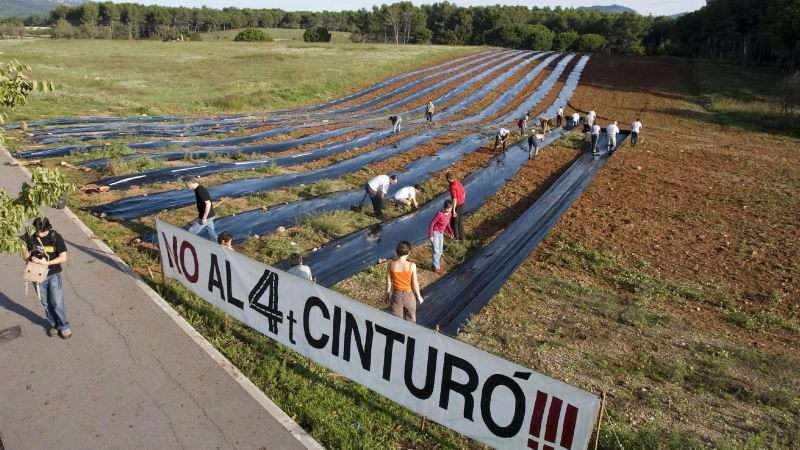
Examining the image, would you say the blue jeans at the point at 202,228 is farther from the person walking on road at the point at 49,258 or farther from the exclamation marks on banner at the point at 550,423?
the exclamation marks on banner at the point at 550,423

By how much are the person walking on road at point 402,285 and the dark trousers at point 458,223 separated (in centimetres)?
528

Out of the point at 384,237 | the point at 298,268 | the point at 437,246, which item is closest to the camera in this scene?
the point at 298,268

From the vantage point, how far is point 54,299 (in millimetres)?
7254

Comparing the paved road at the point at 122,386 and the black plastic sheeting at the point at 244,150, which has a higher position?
the black plastic sheeting at the point at 244,150

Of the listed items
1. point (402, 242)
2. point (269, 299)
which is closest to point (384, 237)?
point (402, 242)

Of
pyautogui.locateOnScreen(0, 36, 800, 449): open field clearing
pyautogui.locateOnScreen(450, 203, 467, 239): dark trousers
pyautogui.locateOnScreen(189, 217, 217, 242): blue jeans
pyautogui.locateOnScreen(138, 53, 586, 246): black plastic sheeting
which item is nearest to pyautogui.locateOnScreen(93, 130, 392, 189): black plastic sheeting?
pyautogui.locateOnScreen(0, 36, 800, 449): open field clearing

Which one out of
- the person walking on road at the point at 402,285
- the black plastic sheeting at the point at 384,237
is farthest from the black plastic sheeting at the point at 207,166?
the person walking on road at the point at 402,285

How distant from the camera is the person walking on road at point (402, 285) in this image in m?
7.32

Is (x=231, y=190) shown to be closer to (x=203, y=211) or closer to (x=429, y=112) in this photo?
(x=203, y=211)

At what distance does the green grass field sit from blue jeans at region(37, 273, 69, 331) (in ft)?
54.5

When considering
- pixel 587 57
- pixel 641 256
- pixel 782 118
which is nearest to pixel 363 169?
pixel 641 256

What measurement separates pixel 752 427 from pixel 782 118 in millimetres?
32211

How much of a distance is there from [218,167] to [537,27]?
85.1 m

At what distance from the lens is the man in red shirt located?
12.0 m
